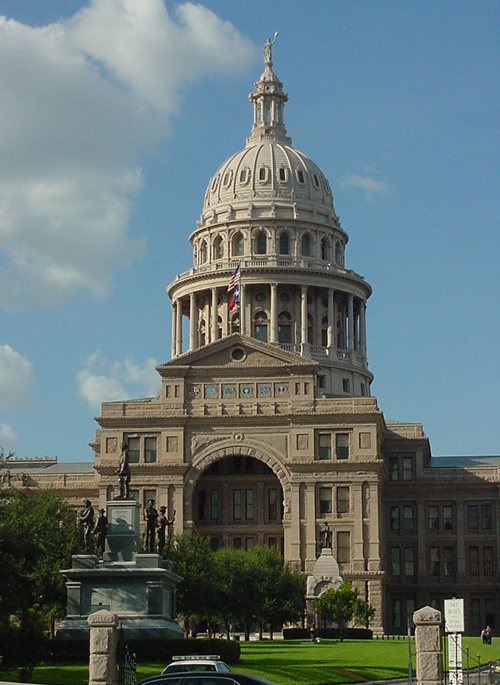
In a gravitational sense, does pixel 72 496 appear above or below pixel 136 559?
above

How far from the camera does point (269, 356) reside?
131 m

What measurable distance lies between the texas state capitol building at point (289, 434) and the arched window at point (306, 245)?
11 cm

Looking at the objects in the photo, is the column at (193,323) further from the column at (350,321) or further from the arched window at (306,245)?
the column at (350,321)

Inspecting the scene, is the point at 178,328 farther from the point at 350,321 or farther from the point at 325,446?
the point at 325,446

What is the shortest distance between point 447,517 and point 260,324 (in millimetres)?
28849

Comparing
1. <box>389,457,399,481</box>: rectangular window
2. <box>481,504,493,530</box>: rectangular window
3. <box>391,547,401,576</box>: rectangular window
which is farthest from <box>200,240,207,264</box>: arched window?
<box>481,504,493,530</box>: rectangular window

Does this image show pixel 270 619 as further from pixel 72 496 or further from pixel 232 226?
pixel 232 226

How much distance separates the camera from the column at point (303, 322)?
147 metres

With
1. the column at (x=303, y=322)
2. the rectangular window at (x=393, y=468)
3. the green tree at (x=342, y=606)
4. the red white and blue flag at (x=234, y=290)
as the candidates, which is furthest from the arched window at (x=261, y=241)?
the green tree at (x=342, y=606)

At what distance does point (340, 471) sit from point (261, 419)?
8.44m

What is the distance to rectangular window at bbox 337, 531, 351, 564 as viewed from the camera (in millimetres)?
125500

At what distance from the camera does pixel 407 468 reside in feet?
466

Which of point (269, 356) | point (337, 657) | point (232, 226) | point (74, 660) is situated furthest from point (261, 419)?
point (74, 660)

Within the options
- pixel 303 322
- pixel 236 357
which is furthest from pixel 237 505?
pixel 303 322
